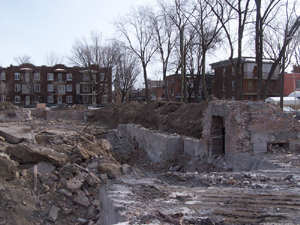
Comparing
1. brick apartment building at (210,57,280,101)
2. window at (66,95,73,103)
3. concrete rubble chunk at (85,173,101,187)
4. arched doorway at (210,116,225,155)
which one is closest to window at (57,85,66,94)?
window at (66,95,73,103)

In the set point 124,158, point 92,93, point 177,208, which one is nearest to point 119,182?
point 177,208

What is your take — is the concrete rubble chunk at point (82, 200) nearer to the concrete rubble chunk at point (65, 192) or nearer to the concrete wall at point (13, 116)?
the concrete rubble chunk at point (65, 192)

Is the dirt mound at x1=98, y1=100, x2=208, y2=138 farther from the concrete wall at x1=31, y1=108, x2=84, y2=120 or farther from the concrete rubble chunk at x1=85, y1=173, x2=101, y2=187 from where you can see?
the concrete rubble chunk at x1=85, y1=173, x2=101, y2=187

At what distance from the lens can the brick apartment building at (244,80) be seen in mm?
42031

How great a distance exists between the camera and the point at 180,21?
23.5 meters

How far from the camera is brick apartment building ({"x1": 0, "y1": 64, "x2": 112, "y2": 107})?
54.5 metres

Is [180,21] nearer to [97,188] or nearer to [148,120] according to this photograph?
Result: [148,120]

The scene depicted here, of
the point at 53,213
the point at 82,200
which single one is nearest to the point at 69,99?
the point at 82,200

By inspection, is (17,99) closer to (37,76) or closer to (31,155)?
(37,76)

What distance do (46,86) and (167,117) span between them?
46.7m

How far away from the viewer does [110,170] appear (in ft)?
24.3

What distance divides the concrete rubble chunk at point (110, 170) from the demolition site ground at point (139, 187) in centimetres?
3

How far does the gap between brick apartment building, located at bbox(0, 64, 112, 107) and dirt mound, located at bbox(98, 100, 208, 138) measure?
96.4 feet

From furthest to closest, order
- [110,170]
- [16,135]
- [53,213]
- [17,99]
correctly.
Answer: [17,99]
[16,135]
[110,170]
[53,213]
